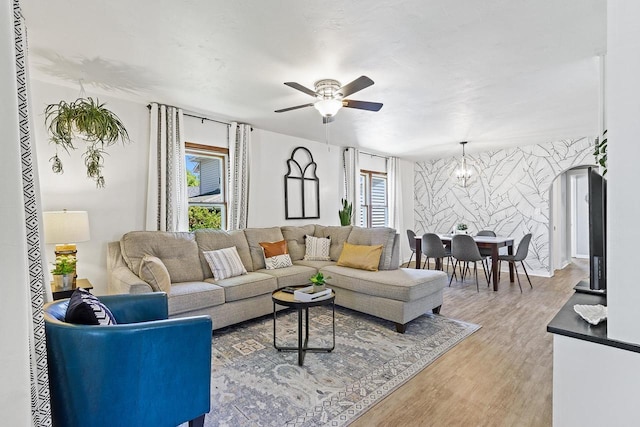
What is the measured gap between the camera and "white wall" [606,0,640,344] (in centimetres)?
102

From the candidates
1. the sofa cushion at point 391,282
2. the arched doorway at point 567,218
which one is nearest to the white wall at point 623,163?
the sofa cushion at point 391,282

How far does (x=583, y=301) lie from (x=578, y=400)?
0.72 m

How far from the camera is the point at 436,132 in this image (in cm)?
498

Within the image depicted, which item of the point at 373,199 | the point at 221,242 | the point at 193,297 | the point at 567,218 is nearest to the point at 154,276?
the point at 193,297

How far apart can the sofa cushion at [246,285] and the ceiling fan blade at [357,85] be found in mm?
2177

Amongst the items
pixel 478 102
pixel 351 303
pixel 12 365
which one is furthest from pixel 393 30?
pixel 351 303

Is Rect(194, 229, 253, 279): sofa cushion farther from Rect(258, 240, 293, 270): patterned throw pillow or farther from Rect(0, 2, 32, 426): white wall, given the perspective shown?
Rect(0, 2, 32, 426): white wall

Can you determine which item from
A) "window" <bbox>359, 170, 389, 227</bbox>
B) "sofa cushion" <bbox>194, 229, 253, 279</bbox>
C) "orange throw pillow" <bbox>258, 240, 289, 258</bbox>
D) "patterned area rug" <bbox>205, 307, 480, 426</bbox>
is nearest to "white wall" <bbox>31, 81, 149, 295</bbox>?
"sofa cushion" <bbox>194, 229, 253, 279</bbox>

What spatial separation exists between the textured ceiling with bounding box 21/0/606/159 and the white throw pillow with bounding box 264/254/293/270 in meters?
1.94

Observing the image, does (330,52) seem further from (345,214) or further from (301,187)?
(345,214)

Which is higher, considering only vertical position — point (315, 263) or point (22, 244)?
point (22, 244)

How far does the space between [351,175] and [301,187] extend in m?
1.26

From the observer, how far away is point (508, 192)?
6.29 m

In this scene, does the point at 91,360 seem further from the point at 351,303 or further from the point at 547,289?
the point at 547,289
